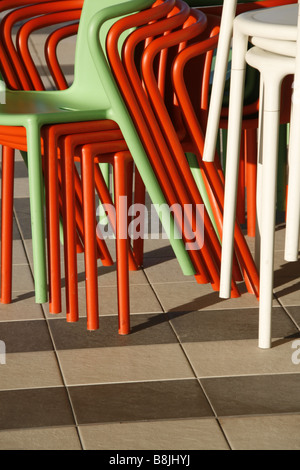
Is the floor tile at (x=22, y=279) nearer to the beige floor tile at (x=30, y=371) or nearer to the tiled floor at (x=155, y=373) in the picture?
the tiled floor at (x=155, y=373)

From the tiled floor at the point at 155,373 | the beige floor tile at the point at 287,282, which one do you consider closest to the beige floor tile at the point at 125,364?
the tiled floor at the point at 155,373

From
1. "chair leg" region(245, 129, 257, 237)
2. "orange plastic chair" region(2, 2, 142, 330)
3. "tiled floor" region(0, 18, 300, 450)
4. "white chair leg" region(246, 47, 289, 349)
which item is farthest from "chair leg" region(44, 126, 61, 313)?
"chair leg" region(245, 129, 257, 237)

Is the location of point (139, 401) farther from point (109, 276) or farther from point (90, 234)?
point (109, 276)

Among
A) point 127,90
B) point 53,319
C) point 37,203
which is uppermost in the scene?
point 127,90

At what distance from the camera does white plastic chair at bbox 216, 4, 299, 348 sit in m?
2.66

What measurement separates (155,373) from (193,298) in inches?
24.2

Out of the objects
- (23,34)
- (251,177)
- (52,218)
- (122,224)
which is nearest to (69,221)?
(52,218)

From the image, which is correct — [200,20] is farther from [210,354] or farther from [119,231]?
[210,354]

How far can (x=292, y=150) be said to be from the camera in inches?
99.4

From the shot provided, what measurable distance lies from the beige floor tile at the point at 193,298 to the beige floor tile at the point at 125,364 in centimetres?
34

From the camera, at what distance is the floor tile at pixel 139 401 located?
2.55 metres
